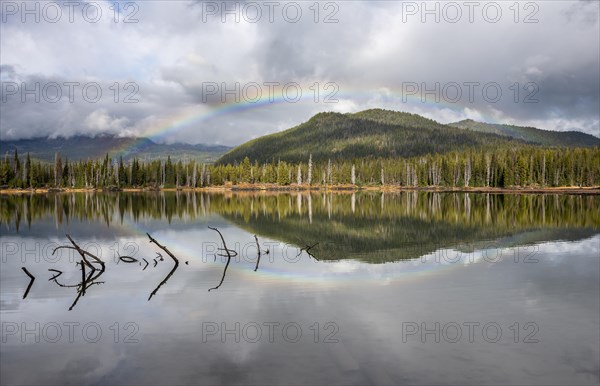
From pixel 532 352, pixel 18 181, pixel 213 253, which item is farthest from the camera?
pixel 18 181

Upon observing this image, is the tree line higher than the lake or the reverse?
higher

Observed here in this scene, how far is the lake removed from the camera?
13039mm

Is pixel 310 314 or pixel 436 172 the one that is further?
pixel 436 172

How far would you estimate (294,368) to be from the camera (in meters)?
13.1

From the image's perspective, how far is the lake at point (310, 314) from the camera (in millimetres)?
13039

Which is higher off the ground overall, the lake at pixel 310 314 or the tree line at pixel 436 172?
the tree line at pixel 436 172

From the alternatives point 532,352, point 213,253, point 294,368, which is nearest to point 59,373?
point 294,368

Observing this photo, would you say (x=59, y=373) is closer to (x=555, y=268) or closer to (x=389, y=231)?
(x=555, y=268)

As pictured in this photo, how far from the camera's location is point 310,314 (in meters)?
18.0

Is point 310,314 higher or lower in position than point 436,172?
lower

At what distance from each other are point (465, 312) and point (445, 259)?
1239 cm

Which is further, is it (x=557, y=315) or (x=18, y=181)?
(x=18, y=181)

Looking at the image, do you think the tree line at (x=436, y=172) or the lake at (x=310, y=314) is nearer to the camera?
the lake at (x=310, y=314)

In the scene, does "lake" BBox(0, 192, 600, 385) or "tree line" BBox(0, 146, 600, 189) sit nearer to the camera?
"lake" BBox(0, 192, 600, 385)
